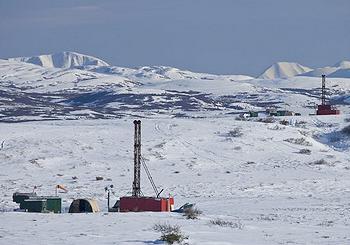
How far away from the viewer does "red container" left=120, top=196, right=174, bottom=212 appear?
1018 inches

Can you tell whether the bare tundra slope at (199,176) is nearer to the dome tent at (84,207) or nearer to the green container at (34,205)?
the green container at (34,205)

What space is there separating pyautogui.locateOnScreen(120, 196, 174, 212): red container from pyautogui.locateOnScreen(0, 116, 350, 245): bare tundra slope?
1.60m

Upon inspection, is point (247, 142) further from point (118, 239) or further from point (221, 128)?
point (118, 239)

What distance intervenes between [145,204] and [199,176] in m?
11.8

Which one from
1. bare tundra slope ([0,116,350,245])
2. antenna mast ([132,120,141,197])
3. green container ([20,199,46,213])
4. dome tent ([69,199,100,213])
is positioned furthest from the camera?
antenna mast ([132,120,141,197])

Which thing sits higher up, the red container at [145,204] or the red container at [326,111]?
the red container at [326,111]

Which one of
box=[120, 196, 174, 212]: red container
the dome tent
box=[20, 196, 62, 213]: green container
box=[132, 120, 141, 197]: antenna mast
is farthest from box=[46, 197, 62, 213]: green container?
box=[132, 120, 141, 197]: antenna mast

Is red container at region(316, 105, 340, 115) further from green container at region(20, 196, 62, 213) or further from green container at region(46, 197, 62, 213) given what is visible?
green container at region(20, 196, 62, 213)

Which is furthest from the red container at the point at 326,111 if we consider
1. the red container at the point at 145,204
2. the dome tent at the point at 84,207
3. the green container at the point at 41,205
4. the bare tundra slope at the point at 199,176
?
the dome tent at the point at 84,207

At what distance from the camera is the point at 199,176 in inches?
1503

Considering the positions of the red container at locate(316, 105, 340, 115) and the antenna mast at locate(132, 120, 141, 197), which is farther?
the red container at locate(316, 105, 340, 115)

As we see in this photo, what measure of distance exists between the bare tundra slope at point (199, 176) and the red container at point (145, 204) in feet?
5.23

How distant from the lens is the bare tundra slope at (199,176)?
1805cm

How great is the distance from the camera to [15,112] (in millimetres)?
106938
